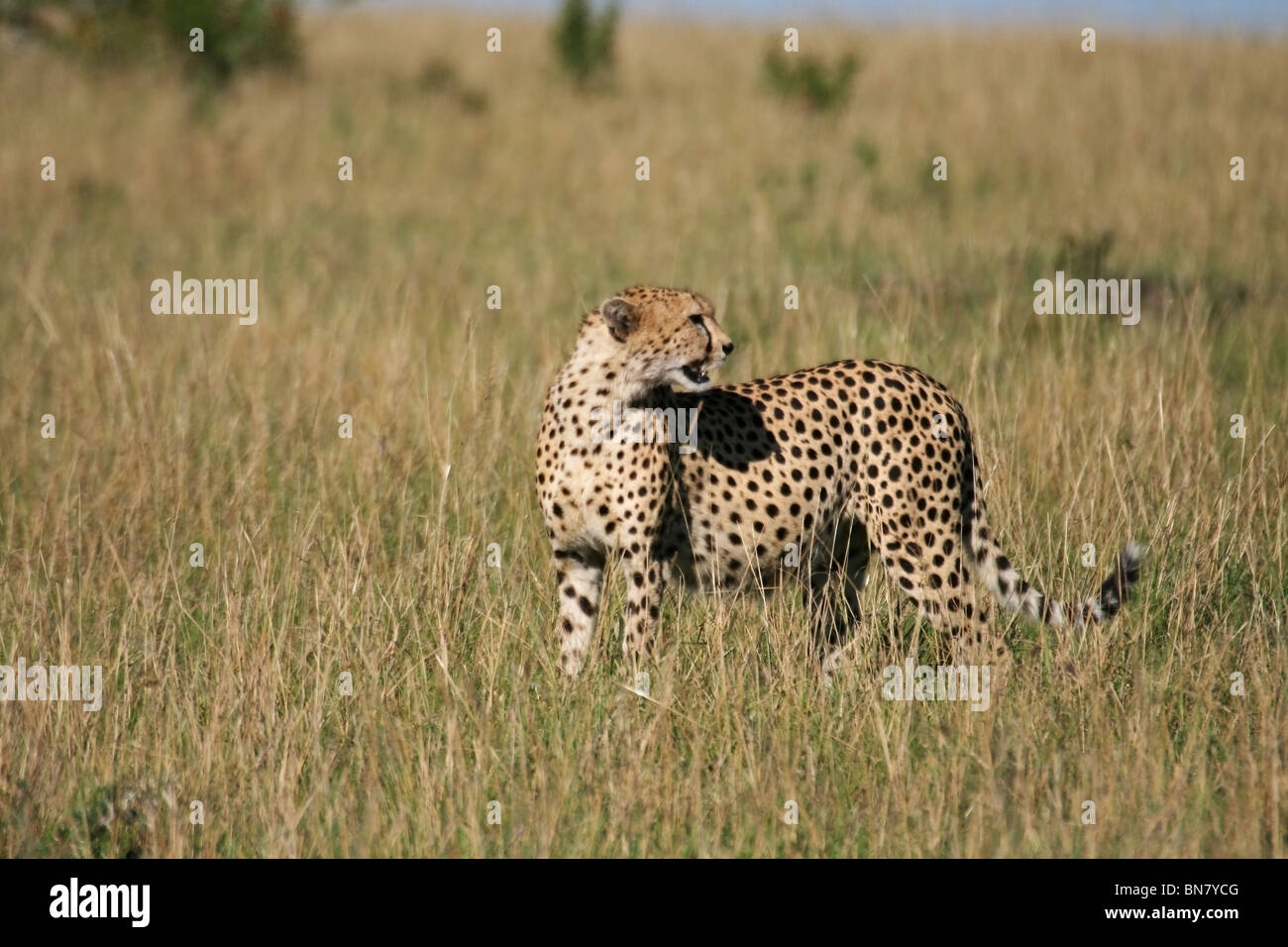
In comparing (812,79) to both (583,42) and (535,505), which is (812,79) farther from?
(535,505)

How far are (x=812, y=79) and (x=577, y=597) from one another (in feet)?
29.6

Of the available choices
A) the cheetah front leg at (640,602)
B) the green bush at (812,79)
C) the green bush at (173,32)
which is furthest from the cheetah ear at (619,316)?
the green bush at (173,32)

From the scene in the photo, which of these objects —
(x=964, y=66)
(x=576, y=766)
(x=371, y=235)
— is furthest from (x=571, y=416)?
(x=964, y=66)

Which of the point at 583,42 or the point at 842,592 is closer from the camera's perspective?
the point at 842,592

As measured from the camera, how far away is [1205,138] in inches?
423

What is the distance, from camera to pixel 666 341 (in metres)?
3.87

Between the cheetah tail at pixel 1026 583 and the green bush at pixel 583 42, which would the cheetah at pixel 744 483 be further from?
the green bush at pixel 583 42

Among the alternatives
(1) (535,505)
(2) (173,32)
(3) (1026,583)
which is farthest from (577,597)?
(2) (173,32)

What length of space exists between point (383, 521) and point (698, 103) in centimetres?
861

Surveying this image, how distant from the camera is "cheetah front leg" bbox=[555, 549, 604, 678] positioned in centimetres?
390

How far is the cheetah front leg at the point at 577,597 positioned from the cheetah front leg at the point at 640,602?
0.53 ft

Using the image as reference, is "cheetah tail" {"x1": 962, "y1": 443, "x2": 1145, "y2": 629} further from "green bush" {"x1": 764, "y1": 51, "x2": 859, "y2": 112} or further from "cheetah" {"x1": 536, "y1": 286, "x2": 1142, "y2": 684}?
"green bush" {"x1": 764, "y1": 51, "x2": 859, "y2": 112}

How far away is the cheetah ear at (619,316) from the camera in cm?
382

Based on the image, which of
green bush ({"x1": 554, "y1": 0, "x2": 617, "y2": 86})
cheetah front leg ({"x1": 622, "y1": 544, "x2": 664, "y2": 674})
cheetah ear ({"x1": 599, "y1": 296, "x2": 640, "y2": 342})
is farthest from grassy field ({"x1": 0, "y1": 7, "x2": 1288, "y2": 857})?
green bush ({"x1": 554, "y1": 0, "x2": 617, "y2": 86})
